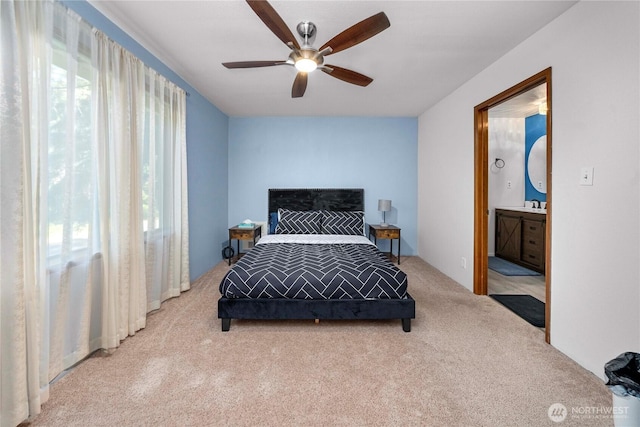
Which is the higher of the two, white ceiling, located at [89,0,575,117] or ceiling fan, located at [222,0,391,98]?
white ceiling, located at [89,0,575,117]

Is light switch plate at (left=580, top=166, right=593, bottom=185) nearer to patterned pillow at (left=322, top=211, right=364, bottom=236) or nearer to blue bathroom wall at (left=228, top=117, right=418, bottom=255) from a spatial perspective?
→ patterned pillow at (left=322, top=211, right=364, bottom=236)

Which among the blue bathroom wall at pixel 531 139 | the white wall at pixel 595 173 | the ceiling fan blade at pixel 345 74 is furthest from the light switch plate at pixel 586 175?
the blue bathroom wall at pixel 531 139

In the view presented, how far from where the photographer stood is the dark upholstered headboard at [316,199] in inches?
203

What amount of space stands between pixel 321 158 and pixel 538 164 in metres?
3.73

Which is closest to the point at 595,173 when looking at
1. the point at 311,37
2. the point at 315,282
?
the point at 315,282

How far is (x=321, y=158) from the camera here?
5246 millimetres

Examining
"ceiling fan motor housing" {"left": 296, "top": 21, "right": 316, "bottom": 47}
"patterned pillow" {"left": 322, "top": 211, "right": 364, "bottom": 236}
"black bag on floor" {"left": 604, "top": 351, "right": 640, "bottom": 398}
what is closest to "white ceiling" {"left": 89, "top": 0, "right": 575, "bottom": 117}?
"ceiling fan motor housing" {"left": 296, "top": 21, "right": 316, "bottom": 47}

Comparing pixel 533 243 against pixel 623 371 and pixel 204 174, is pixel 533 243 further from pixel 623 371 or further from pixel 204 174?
pixel 204 174

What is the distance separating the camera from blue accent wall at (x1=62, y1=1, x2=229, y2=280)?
3.73 metres

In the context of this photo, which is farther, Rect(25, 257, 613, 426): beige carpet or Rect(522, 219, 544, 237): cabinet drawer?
Rect(522, 219, 544, 237): cabinet drawer

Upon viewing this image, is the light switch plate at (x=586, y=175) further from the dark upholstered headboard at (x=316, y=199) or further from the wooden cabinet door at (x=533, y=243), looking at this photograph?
the dark upholstered headboard at (x=316, y=199)

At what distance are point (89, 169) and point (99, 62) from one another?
2.55ft

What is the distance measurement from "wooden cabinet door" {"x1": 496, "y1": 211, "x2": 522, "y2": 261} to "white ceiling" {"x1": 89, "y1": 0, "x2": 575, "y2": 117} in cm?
243

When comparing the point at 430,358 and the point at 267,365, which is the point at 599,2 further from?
the point at 267,365
